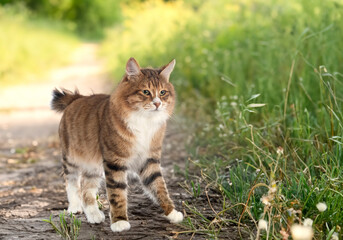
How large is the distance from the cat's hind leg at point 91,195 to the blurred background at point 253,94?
0.62 meters

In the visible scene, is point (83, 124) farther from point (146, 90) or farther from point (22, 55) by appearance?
point (22, 55)

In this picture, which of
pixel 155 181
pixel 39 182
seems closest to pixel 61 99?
pixel 39 182

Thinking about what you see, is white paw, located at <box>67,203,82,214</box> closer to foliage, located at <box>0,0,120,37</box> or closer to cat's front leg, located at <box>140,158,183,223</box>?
cat's front leg, located at <box>140,158,183,223</box>

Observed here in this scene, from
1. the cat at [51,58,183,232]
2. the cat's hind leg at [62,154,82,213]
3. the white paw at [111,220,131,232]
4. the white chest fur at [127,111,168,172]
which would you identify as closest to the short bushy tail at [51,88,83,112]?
the cat at [51,58,183,232]

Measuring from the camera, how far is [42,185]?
4.04m

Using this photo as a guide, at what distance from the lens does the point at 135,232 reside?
273 cm

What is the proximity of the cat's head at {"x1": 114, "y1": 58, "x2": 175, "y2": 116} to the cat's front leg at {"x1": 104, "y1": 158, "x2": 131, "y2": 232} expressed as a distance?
0.36 meters

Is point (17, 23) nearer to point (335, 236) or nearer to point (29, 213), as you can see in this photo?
point (29, 213)

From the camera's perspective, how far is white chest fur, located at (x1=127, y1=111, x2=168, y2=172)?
287 centimetres

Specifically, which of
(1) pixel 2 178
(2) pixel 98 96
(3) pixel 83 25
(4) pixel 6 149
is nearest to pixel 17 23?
(4) pixel 6 149

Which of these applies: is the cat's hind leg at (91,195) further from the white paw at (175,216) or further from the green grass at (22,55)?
the green grass at (22,55)

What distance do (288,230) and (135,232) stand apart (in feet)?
3.00

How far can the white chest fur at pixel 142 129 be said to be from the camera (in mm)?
2869

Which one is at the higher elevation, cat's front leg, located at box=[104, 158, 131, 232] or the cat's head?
the cat's head
